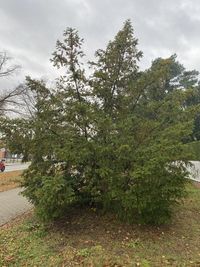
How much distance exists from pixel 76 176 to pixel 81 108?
1478 mm

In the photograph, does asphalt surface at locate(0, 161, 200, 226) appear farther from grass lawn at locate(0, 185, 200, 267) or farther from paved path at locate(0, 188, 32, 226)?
grass lawn at locate(0, 185, 200, 267)

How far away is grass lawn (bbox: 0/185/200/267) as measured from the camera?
5379 millimetres

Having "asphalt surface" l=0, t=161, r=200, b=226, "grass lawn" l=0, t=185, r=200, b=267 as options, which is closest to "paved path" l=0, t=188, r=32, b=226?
"asphalt surface" l=0, t=161, r=200, b=226

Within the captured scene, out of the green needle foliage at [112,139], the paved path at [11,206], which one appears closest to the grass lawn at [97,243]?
the green needle foliage at [112,139]

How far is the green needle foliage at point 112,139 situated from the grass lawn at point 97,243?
1.06ft

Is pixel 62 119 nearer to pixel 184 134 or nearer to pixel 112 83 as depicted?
pixel 112 83

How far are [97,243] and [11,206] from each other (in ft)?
19.3

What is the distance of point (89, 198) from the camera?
285 inches

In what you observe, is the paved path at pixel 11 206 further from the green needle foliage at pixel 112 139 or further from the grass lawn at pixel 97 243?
the green needle foliage at pixel 112 139

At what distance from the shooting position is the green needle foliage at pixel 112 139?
6.14m

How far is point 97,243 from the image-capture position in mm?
6008

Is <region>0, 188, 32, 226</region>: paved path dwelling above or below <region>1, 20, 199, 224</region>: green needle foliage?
below

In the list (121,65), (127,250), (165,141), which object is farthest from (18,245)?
(121,65)

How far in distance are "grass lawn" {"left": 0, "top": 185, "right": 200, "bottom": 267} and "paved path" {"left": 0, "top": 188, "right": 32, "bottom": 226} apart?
1.56 metres
